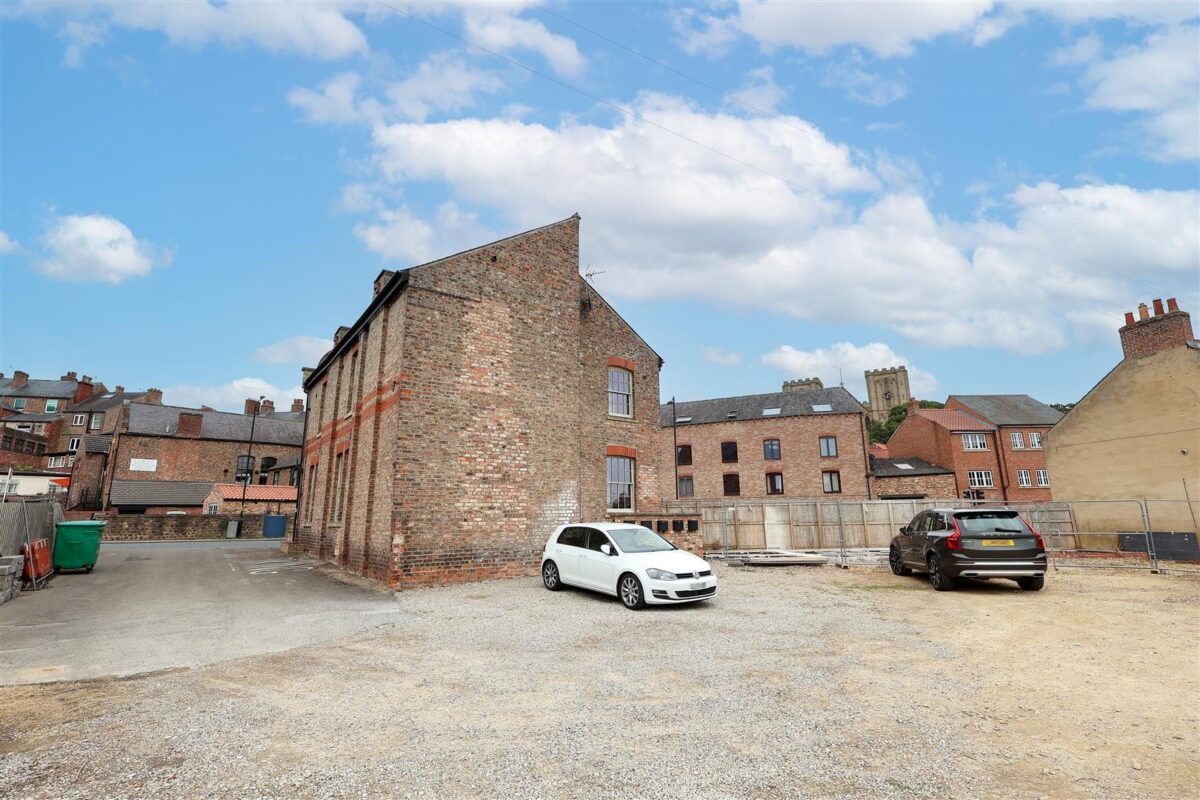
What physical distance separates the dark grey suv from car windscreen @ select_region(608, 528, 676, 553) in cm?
563

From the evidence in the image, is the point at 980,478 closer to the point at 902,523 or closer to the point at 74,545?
the point at 902,523

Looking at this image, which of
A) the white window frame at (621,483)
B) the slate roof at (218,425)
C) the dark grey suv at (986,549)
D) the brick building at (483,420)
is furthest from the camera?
the slate roof at (218,425)

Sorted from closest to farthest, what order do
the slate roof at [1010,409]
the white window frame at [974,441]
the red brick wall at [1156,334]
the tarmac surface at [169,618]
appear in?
the tarmac surface at [169,618] → the red brick wall at [1156,334] → the white window frame at [974,441] → the slate roof at [1010,409]

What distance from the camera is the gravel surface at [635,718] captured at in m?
3.79

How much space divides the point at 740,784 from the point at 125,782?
13.0 feet

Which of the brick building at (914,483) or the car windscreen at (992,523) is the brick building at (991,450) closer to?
the brick building at (914,483)

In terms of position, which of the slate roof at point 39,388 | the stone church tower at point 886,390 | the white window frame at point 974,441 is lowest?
the white window frame at point 974,441

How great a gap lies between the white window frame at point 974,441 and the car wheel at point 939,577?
109 feet

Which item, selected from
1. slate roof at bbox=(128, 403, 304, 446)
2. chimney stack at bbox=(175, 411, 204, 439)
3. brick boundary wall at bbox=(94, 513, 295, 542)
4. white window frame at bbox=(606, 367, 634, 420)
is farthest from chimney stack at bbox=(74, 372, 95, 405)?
white window frame at bbox=(606, 367, 634, 420)

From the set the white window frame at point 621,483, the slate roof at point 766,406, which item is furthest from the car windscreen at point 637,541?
the slate roof at point 766,406

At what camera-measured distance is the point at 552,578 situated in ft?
39.8

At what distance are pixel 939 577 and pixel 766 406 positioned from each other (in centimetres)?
3122

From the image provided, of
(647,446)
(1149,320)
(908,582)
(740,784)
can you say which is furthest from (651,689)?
(1149,320)

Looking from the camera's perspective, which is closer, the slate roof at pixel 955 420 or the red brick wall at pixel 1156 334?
the red brick wall at pixel 1156 334
